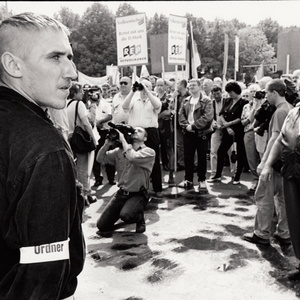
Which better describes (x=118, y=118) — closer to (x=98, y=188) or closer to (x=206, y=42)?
(x=98, y=188)

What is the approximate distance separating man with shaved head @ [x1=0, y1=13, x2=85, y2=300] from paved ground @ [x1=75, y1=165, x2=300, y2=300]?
2572 millimetres

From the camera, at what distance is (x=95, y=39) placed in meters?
41.7

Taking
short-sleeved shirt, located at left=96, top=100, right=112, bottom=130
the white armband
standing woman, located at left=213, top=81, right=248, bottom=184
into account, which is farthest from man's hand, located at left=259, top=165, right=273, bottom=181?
short-sleeved shirt, located at left=96, top=100, right=112, bottom=130

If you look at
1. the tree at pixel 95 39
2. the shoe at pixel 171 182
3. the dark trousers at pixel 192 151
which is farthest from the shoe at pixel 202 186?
the tree at pixel 95 39

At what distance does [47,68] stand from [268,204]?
13.1 feet

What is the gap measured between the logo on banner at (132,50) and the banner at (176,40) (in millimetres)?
613

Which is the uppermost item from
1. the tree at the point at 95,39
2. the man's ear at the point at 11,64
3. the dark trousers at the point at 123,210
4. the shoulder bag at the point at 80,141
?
the tree at the point at 95,39

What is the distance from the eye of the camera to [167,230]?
5434 millimetres

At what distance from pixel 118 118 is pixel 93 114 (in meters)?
0.79

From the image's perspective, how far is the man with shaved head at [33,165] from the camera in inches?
45.5

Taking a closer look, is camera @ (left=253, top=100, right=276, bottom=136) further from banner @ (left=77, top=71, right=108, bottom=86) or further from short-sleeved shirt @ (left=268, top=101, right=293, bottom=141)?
banner @ (left=77, top=71, right=108, bottom=86)

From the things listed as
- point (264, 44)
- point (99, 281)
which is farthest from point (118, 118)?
point (264, 44)

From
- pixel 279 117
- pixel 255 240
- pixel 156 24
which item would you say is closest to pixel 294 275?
pixel 255 240

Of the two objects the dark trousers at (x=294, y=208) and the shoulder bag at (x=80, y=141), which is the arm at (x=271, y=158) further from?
the shoulder bag at (x=80, y=141)
